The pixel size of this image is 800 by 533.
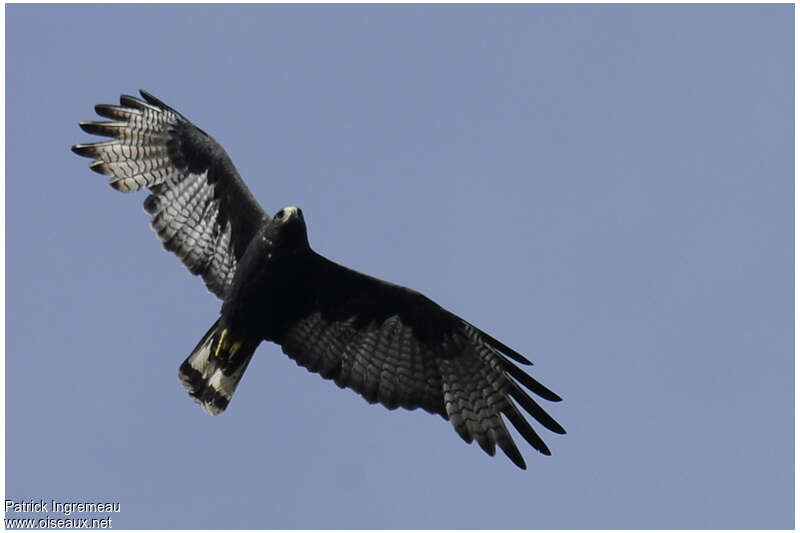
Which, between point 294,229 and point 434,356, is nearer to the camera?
point 294,229

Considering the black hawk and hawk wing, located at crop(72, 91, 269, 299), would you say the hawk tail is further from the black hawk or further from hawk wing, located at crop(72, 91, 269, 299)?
hawk wing, located at crop(72, 91, 269, 299)

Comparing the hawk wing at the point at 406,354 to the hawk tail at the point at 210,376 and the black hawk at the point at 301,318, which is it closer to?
the black hawk at the point at 301,318

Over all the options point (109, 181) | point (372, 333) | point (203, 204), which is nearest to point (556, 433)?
point (372, 333)

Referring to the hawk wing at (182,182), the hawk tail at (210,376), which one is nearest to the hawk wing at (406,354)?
the hawk tail at (210,376)

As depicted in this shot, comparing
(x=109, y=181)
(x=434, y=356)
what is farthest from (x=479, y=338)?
(x=109, y=181)

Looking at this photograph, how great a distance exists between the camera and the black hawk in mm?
14633

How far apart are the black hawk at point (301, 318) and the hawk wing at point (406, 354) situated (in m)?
0.01

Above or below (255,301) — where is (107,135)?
above

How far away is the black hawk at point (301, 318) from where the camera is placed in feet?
48.0

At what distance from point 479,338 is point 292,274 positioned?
80.0 inches

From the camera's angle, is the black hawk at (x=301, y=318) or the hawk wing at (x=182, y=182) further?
the hawk wing at (x=182, y=182)

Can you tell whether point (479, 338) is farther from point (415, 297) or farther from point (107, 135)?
point (107, 135)

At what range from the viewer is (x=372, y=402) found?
1474 cm

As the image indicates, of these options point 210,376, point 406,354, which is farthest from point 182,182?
point 406,354
